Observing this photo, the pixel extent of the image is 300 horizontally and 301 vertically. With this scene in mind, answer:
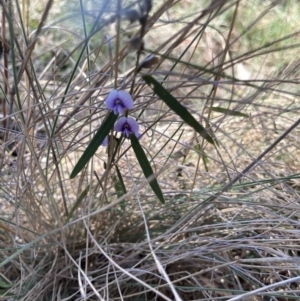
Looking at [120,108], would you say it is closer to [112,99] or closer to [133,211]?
[112,99]

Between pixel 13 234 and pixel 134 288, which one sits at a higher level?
pixel 13 234

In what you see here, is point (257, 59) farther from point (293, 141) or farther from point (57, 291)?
point (57, 291)

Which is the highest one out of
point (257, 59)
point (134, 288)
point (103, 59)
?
point (103, 59)

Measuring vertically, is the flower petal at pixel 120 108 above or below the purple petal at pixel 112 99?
below

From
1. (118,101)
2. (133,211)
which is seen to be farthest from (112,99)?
(133,211)

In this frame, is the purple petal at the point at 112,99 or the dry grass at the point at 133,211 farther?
the dry grass at the point at 133,211

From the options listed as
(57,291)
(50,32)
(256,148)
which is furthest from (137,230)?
(50,32)
